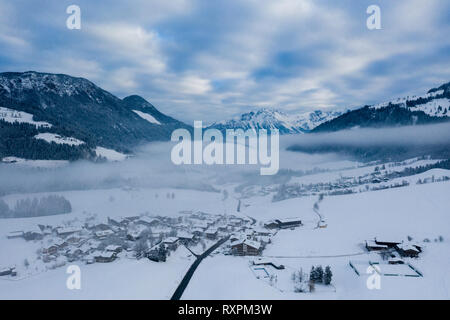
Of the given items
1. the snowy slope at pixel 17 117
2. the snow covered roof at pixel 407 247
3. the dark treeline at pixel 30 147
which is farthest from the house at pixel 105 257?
the snowy slope at pixel 17 117

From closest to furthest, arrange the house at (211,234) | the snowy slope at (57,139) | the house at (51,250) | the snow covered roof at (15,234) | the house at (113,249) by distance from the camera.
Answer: the house at (113,249) → the house at (51,250) → the snow covered roof at (15,234) → the house at (211,234) → the snowy slope at (57,139)

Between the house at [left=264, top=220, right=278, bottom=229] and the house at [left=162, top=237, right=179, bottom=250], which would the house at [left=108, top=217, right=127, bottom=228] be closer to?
the house at [left=162, top=237, right=179, bottom=250]

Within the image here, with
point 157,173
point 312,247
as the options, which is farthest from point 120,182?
point 312,247

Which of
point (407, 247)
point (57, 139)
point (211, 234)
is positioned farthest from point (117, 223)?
point (57, 139)

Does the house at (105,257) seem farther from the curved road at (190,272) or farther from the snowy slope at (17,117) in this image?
the snowy slope at (17,117)

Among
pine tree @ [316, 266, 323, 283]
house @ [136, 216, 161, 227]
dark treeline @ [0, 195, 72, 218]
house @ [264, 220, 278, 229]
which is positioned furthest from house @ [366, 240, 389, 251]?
dark treeline @ [0, 195, 72, 218]

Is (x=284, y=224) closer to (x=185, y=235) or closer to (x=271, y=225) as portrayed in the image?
(x=271, y=225)
